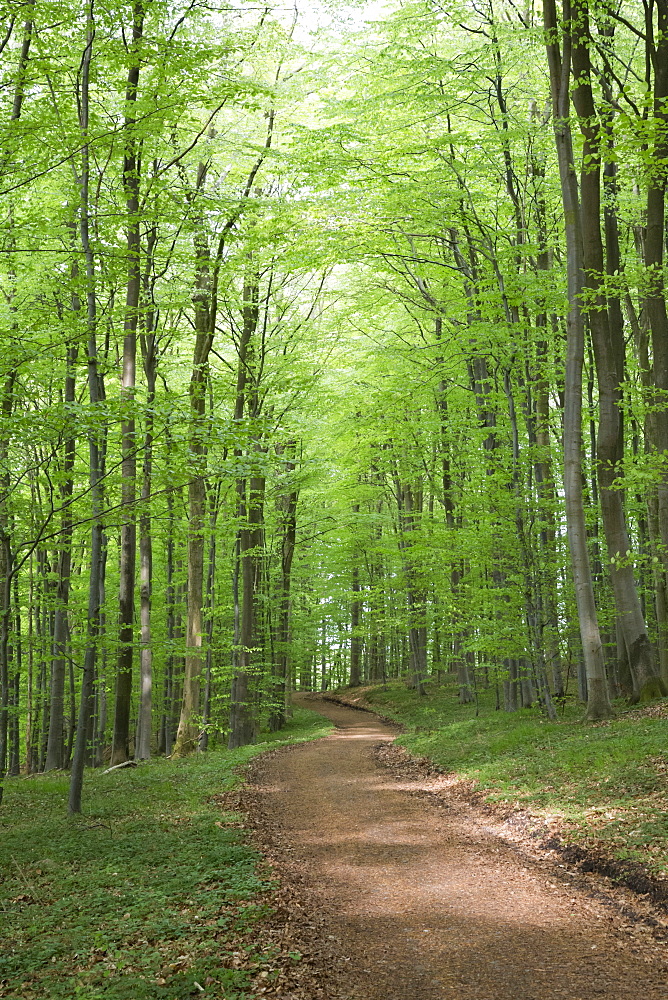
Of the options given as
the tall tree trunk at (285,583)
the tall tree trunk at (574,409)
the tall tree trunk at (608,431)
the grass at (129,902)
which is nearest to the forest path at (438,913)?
the grass at (129,902)

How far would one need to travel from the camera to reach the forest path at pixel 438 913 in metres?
4.24

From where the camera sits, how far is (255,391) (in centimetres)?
1725

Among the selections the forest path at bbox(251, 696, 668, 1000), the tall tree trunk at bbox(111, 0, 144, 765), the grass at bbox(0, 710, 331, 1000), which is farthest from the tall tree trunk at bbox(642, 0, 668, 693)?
the grass at bbox(0, 710, 331, 1000)

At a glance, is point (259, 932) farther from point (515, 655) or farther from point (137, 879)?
point (515, 655)

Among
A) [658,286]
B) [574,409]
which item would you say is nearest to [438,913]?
[574,409]

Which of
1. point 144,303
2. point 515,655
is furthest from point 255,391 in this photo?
point 515,655

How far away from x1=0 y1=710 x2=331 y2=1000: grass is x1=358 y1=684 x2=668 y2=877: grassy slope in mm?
3255

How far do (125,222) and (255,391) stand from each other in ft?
24.9

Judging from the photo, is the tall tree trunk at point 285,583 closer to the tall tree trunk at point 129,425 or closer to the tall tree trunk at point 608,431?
the tall tree trunk at point 129,425

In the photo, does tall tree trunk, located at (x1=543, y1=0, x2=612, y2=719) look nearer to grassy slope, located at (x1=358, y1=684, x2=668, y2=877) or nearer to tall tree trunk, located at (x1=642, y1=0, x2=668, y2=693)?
grassy slope, located at (x1=358, y1=684, x2=668, y2=877)

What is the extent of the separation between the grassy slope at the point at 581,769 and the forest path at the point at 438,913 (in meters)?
0.69

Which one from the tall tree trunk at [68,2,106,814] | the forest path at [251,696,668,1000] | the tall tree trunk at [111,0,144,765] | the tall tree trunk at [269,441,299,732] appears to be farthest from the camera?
the tall tree trunk at [269,441,299,732]

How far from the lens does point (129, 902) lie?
5438mm

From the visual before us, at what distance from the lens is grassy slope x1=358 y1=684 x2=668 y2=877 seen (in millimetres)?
6203
